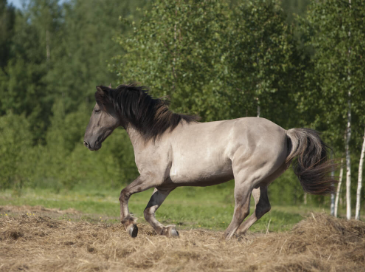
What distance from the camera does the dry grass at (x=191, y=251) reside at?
15.3 feet

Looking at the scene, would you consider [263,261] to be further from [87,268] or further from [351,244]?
[87,268]

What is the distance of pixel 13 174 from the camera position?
69.8 feet

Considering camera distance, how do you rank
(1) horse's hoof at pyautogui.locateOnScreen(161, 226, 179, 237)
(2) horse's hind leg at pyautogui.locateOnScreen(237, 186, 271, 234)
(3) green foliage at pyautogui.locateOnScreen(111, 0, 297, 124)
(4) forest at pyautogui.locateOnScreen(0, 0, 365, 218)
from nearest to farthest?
(1) horse's hoof at pyautogui.locateOnScreen(161, 226, 179, 237), (2) horse's hind leg at pyautogui.locateOnScreen(237, 186, 271, 234), (4) forest at pyautogui.locateOnScreen(0, 0, 365, 218), (3) green foliage at pyautogui.locateOnScreen(111, 0, 297, 124)

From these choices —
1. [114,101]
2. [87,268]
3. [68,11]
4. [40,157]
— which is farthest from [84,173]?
[68,11]

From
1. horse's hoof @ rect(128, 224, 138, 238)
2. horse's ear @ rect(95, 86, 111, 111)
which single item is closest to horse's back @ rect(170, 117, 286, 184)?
horse's hoof @ rect(128, 224, 138, 238)

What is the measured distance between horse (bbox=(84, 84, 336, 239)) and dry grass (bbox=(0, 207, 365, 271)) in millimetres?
705

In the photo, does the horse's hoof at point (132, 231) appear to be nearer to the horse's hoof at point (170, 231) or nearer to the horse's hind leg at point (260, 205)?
the horse's hoof at point (170, 231)

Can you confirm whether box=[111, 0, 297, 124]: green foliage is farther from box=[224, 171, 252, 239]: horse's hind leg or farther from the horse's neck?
box=[224, 171, 252, 239]: horse's hind leg

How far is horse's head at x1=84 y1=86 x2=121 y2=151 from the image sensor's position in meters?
7.17

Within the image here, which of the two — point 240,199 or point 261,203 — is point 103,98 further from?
point 261,203

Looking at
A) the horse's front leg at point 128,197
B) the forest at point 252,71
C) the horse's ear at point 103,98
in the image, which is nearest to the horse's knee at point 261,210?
the horse's front leg at point 128,197

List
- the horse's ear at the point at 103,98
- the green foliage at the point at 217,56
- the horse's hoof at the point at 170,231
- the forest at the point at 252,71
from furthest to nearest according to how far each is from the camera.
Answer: the green foliage at the point at 217,56 → the forest at the point at 252,71 → the horse's ear at the point at 103,98 → the horse's hoof at the point at 170,231

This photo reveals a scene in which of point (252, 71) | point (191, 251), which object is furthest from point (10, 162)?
point (191, 251)

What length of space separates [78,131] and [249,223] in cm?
3114
